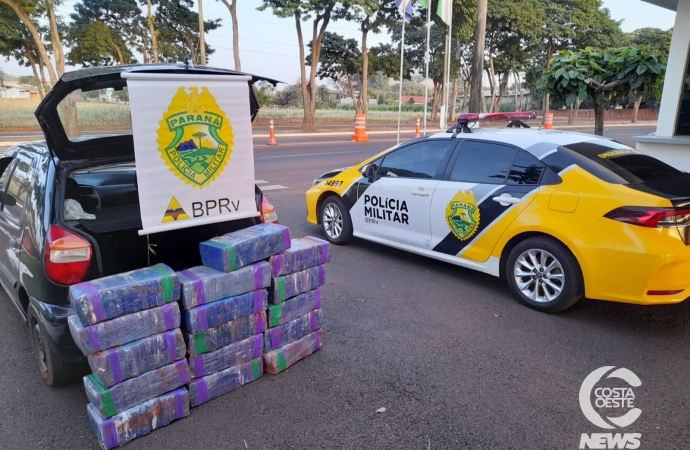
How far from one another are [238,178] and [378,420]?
180 centimetres

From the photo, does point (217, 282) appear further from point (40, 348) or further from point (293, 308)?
point (40, 348)

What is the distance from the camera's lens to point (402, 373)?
3.42 meters

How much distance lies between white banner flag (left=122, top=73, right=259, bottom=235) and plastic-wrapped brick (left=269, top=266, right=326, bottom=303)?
0.56 meters

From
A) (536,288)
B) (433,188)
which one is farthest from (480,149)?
(536,288)

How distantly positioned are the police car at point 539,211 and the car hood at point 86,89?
244 centimetres

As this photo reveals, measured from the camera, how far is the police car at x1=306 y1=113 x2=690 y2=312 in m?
3.82

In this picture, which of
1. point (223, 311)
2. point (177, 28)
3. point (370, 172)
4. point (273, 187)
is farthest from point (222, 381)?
point (177, 28)

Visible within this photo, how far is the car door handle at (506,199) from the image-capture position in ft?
15.0

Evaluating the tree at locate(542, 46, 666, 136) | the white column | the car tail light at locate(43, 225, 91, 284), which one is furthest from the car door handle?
the white column

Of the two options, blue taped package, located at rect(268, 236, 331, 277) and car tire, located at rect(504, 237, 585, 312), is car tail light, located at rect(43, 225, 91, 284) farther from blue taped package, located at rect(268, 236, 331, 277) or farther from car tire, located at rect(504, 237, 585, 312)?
car tire, located at rect(504, 237, 585, 312)

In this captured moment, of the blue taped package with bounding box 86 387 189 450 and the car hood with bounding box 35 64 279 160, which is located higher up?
the car hood with bounding box 35 64 279 160

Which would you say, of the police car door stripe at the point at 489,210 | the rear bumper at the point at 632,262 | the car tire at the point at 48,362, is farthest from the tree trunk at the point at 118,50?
the rear bumper at the point at 632,262

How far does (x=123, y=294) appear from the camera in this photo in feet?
8.63

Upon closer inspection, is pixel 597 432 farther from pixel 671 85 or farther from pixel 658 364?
pixel 671 85
